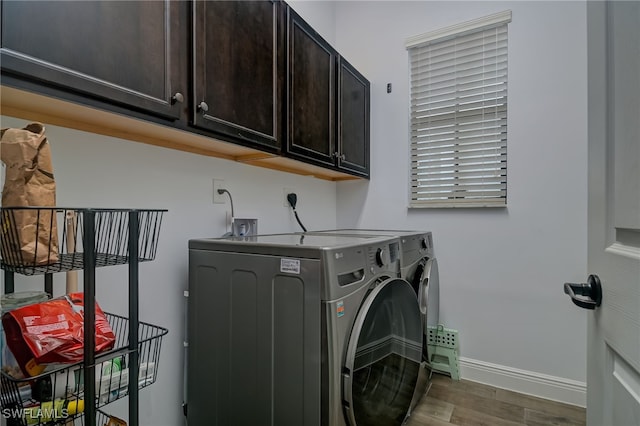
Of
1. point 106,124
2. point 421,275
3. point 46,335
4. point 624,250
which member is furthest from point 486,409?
point 106,124

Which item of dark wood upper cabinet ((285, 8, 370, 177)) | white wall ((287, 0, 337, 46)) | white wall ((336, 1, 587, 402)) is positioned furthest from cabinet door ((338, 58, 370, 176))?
white wall ((287, 0, 337, 46))

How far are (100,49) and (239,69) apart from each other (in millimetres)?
511

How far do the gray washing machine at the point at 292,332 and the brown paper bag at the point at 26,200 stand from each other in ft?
1.91

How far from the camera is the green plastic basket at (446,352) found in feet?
6.93

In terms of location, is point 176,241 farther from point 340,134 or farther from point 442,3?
point 442,3

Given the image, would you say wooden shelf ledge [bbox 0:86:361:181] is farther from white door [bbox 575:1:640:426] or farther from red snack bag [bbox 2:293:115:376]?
white door [bbox 575:1:640:426]

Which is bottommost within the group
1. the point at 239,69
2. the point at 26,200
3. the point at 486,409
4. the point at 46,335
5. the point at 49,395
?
the point at 486,409

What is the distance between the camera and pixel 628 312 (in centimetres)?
56

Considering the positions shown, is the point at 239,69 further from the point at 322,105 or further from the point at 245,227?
the point at 245,227

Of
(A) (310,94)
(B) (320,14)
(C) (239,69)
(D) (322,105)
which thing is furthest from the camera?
(B) (320,14)

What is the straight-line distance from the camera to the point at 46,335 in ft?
2.28

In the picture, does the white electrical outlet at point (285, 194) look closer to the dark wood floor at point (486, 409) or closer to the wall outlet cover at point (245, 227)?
the wall outlet cover at point (245, 227)

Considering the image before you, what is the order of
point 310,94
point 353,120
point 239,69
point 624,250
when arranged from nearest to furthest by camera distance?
point 624,250 < point 239,69 < point 310,94 < point 353,120

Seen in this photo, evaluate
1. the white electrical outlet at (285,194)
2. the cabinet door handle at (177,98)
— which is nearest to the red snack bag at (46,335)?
the cabinet door handle at (177,98)
